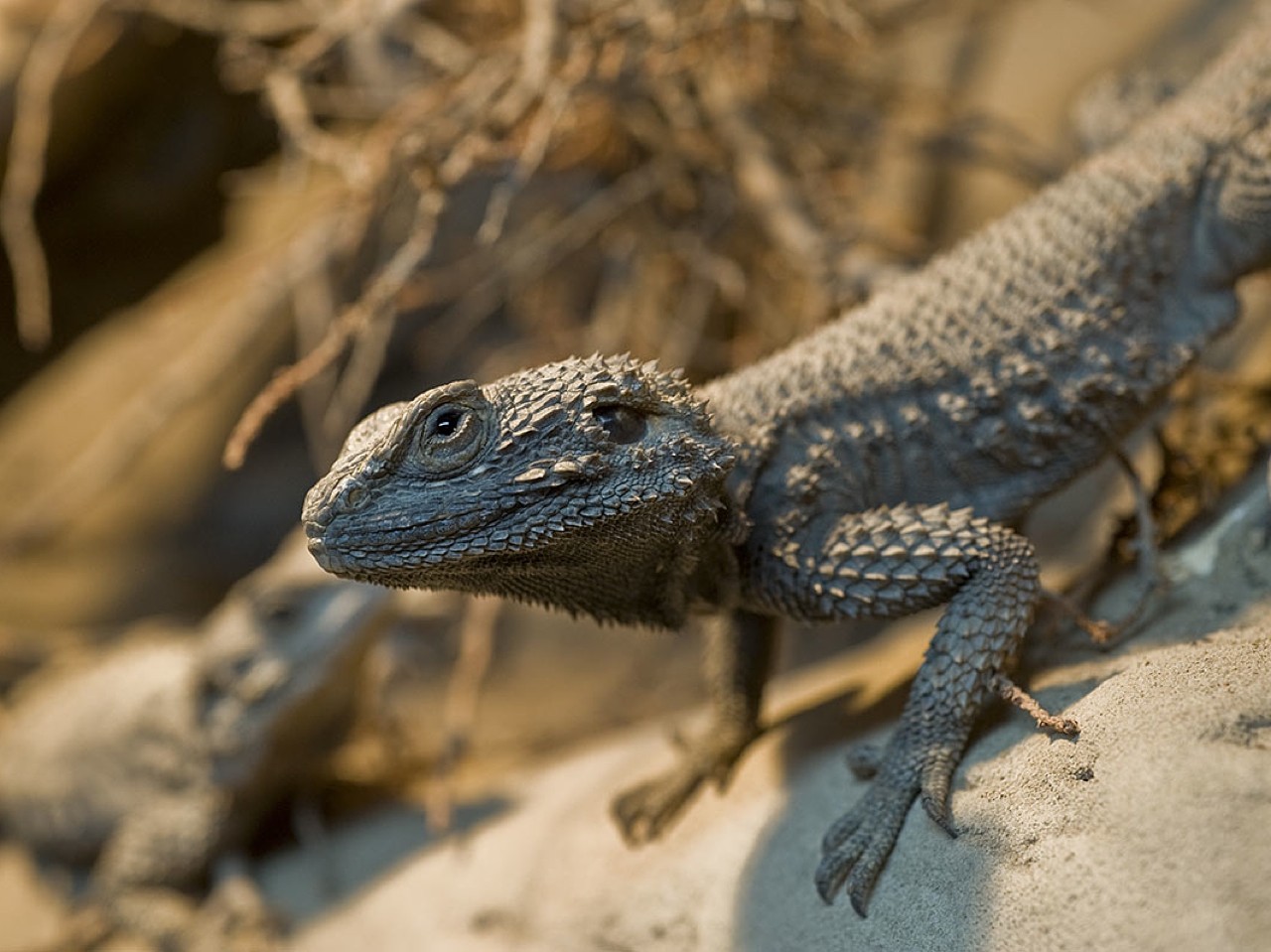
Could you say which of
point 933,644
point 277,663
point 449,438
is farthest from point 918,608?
→ point 277,663

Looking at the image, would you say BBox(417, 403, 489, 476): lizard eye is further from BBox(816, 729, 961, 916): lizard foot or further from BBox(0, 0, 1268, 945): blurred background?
BBox(816, 729, 961, 916): lizard foot

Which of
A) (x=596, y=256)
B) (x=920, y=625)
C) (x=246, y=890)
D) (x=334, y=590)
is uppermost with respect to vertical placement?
(x=596, y=256)

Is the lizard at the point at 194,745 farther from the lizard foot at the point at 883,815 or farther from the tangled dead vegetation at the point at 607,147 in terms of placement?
the lizard foot at the point at 883,815

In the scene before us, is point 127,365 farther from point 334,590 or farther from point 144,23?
point 334,590

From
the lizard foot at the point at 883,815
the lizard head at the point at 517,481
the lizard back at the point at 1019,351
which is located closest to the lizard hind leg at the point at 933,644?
the lizard foot at the point at 883,815

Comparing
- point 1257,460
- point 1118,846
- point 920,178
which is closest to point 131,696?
point 1118,846

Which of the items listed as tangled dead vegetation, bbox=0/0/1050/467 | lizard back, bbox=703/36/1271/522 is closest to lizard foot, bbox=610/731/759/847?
lizard back, bbox=703/36/1271/522
